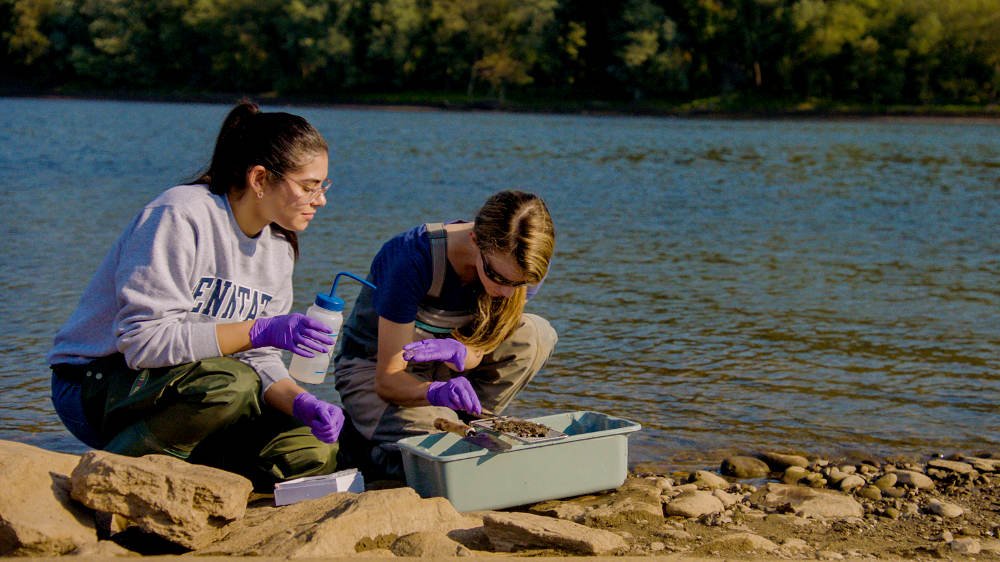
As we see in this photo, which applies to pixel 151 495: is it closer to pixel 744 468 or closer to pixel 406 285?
pixel 406 285

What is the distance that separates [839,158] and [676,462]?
77.5ft

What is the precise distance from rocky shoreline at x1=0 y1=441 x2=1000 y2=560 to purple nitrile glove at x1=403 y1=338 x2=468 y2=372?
1.90 ft

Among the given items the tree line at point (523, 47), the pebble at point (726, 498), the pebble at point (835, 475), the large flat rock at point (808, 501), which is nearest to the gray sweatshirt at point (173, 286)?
the pebble at point (726, 498)

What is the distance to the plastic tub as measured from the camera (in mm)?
3834

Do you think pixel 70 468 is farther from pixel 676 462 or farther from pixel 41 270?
pixel 41 270

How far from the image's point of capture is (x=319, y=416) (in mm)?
3871

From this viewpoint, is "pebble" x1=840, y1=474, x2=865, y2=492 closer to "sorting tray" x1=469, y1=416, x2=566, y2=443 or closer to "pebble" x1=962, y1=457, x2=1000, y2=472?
"pebble" x1=962, y1=457, x2=1000, y2=472

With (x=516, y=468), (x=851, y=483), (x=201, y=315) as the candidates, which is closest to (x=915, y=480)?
(x=851, y=483)

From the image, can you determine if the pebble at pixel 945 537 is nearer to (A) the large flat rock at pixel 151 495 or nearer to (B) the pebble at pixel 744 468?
(B) the pebble at pixel 744 468

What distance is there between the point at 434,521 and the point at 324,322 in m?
0.77

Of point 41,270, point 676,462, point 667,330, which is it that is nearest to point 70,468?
point 676,462

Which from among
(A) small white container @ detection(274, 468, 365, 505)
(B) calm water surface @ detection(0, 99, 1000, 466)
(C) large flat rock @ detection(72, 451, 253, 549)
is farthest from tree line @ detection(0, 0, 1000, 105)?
(C) large flat rock @ detection(72, 451, 253, 549)

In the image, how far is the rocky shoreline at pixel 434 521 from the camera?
322 centimetres

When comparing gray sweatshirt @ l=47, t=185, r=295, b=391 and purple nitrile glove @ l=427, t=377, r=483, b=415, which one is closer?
gray sweatshirt @ l=47, t=185, r=295, b=391
